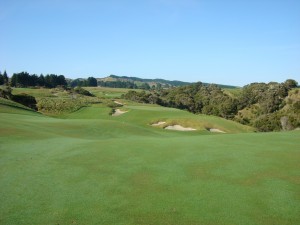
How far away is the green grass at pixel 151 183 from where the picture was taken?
1057cm

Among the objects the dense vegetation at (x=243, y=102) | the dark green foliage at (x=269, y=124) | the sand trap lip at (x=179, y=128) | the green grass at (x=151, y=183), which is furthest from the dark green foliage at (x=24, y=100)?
the dark green foliage at (x=269, y=124)

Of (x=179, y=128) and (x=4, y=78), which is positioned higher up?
(x=4, y=78)

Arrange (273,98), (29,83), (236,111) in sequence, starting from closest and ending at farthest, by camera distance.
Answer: (273,98) < (236,111) < (29,83)

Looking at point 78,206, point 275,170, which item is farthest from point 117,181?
point 275,170

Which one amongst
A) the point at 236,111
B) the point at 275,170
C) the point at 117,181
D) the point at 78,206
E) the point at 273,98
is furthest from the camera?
the point at 236,111

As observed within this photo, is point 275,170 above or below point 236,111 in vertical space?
above

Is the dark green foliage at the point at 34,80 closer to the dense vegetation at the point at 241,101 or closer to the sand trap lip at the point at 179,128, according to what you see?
the dense vegetation at the point at 241,101

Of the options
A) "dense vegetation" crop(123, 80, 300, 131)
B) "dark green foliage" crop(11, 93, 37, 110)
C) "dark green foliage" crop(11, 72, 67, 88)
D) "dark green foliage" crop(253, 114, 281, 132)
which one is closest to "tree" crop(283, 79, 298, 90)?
"dense vegetation" crop(123, 80, 300, 131)

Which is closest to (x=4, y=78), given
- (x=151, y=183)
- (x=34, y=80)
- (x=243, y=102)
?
(x=34, y=80)

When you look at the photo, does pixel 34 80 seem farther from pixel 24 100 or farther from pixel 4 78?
pixel 24 100

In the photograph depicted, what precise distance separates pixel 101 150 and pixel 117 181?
605 centimetres

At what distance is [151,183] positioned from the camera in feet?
44.1

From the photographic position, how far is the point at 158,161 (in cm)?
1672

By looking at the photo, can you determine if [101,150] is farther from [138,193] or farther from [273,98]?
[273,98]
